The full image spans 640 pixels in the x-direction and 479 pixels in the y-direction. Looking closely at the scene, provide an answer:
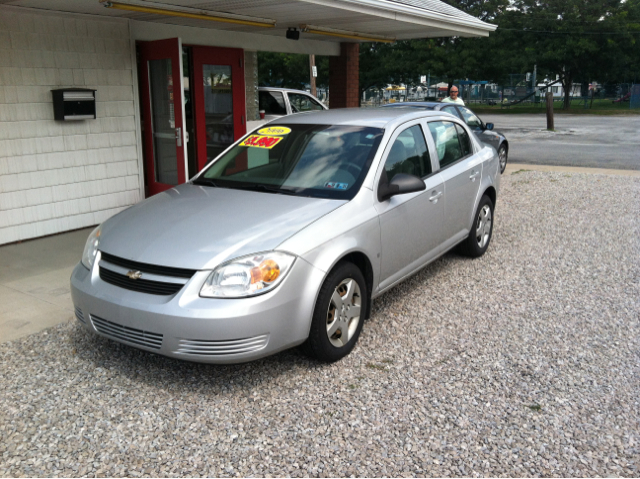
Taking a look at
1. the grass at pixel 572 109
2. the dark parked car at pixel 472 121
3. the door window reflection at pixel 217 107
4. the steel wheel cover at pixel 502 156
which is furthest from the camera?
the grass at pixel 572 109

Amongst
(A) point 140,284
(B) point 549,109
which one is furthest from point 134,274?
(B) point 549,109

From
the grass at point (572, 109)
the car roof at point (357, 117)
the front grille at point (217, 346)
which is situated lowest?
the front grille at point (217, 346)

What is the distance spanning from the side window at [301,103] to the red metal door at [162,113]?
4646 mm

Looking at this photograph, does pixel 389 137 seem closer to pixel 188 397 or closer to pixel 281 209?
pixel 281 209

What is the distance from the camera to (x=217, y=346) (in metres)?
3.69

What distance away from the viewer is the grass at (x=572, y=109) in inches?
1555

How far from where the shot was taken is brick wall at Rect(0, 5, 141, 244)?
23.6ft

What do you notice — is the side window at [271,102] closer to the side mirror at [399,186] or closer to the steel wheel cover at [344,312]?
the side mirror at [399,186]

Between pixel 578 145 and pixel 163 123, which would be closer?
pixel 163 123

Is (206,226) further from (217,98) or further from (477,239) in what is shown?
(217,98)

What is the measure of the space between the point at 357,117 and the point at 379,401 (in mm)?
2616

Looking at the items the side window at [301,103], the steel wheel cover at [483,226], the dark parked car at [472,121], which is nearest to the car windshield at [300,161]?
the steel wheel cover at [483,226]

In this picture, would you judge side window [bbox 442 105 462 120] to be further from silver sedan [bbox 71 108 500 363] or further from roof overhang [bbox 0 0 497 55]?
silver sedan [bbox 71 108 500 363]

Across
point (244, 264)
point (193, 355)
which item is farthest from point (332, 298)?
point (193, 355)
